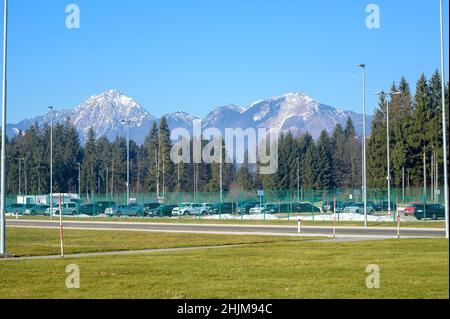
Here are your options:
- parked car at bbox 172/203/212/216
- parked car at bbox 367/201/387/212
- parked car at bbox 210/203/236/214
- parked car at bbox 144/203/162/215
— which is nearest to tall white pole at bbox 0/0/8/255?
parked car at bbox 210/203/236/214

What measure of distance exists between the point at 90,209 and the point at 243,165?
65467 millimetres

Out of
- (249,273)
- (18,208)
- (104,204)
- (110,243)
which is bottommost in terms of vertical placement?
(110,243)

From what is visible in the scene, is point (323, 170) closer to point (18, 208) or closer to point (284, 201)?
point (284, 201)

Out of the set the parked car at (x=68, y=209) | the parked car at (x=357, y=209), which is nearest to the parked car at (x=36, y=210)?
the parked car at (x=68, y=209)

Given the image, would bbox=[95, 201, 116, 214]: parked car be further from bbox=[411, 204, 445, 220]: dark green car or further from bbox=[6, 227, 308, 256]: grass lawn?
bbox=[6, 227, 308, 256]: grass lawn

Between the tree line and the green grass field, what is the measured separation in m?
72.3

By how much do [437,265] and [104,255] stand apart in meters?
10.7

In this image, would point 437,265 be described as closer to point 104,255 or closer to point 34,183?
point 104,255

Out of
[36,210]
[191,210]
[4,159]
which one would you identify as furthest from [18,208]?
[4,159]

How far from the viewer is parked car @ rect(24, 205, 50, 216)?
278ft

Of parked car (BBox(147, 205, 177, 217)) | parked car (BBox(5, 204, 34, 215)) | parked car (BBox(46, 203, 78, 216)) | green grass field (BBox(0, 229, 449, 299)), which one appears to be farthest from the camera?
parked car (BBox(5, 204, 34, 215))

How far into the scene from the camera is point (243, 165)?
14250 centimetres

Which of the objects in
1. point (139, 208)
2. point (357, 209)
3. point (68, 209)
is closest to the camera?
point (357, 209)
